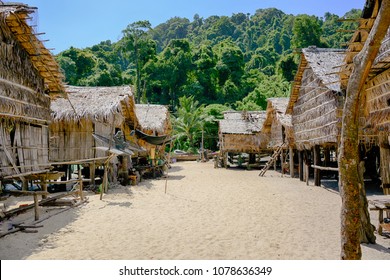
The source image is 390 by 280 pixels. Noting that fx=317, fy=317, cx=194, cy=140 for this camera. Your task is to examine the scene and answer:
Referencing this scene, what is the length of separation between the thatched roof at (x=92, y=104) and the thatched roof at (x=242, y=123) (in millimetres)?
11321

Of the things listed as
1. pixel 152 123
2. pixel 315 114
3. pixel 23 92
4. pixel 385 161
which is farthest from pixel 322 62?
pixel 152 123

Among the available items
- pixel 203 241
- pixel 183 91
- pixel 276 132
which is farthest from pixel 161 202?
pixel 183 91

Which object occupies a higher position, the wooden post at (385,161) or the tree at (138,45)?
the tree at (138,45)

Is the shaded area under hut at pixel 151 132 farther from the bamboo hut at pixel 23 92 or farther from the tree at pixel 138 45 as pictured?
the tree at pixel 138 45

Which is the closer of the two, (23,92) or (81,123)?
(23,92)

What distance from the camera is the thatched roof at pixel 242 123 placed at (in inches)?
958

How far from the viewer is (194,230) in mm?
7051

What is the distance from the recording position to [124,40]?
131 feet

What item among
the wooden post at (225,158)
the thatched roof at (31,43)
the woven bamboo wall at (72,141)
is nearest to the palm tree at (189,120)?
the wooden post at (225,158)

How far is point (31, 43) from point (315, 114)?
1048 cm

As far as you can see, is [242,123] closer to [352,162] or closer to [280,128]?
[280,128]

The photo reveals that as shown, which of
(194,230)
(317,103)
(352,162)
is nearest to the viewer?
(352,162)

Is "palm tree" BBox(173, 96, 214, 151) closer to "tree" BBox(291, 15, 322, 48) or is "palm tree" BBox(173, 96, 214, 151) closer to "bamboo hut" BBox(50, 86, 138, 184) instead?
"tree" BBox(291, 15, 322, 48)

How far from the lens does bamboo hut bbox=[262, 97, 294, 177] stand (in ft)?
56.6
